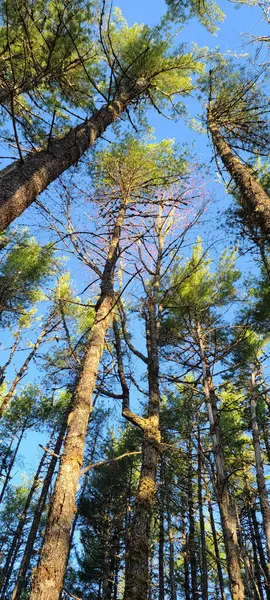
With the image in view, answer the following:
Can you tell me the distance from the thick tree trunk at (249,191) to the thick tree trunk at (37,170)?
2.05 meters

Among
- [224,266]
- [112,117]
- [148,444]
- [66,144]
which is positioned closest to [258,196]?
[66,144]

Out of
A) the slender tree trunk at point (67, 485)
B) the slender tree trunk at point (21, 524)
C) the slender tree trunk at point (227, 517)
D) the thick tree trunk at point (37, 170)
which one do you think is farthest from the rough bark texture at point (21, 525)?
the thick tree trunk at point (37, 170)

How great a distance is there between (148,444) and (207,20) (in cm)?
778

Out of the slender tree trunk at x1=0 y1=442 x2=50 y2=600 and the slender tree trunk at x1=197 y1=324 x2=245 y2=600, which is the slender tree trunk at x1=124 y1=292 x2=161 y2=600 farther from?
the slender tree trunk at x1=0 y1=442 x2=50 y2=600

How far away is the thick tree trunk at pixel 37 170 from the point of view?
312 cm

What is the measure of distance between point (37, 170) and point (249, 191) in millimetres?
2678

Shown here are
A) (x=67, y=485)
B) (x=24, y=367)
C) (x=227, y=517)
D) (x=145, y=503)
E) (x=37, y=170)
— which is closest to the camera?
(x=67, y=485)

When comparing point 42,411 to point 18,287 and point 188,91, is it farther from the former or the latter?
point 188,91

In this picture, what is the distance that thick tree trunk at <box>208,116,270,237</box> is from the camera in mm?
4285

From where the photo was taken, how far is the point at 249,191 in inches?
187

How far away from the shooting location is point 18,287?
12289 mm

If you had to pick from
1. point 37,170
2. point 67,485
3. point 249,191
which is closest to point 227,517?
point 67,485

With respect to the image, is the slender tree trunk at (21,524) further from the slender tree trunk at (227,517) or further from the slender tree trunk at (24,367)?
the slender tree trunk at (227,517)

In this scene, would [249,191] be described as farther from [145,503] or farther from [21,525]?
[21,525]
